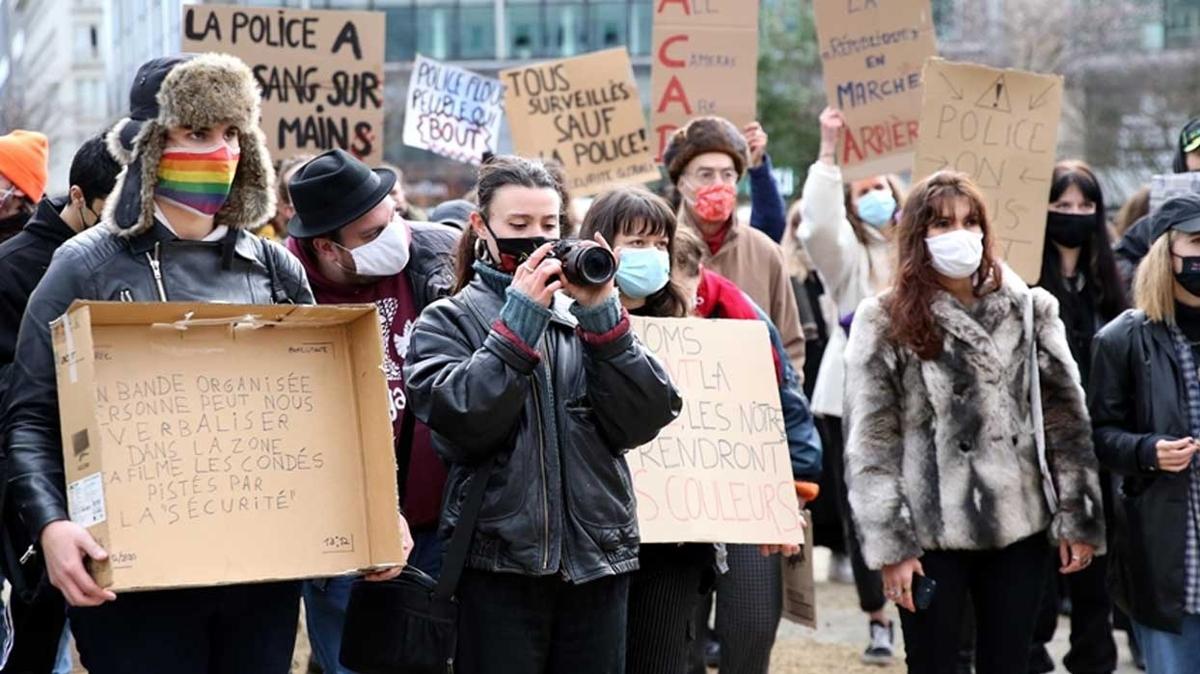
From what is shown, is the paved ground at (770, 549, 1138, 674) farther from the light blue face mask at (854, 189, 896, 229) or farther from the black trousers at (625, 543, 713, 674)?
the black trousers at (625, 543, 713, 674)

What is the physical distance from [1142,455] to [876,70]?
4.20 m

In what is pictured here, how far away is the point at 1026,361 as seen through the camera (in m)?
6.10

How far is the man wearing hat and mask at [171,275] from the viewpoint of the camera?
4.17m

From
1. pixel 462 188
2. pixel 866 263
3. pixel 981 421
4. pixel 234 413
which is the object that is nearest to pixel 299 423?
pixel 234 413

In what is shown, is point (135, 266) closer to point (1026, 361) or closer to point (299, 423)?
point (299, 423)

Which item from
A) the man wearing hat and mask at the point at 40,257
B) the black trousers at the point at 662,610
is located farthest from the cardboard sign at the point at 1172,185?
the man wearing hat and mask at the point at 40,257

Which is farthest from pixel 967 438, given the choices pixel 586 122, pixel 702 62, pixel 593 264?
pixel 586 122

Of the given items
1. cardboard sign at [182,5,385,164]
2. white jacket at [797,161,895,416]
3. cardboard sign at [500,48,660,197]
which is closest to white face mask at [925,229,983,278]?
white jacket at [797,161,895,416]

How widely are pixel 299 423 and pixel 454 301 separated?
0.67m

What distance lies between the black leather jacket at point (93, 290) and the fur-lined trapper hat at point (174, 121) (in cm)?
5

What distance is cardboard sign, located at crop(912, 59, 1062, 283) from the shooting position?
818 cm

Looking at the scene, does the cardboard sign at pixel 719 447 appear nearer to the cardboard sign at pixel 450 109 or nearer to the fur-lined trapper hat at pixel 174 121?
the fur-lined trapper hat at pixel 174 121

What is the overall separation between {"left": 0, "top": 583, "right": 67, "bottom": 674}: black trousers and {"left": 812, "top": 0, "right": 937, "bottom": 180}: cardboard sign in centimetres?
477

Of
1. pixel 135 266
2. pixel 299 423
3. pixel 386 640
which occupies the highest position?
pixel 135 266
